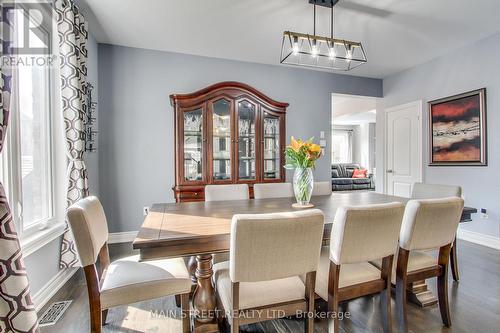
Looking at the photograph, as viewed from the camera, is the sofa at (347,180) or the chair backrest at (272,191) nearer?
the chair backrest at (272,191)

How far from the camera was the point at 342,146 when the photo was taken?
410 inches

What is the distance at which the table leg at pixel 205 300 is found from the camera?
1.53 m


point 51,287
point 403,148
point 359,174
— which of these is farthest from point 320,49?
point 359,174

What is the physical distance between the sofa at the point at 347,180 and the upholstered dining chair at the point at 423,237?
20.6 feet

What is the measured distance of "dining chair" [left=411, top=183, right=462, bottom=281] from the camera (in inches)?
87.2

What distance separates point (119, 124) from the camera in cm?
335

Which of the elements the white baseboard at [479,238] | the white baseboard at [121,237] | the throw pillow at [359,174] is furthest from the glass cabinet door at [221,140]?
the throw pillow at [359,174]

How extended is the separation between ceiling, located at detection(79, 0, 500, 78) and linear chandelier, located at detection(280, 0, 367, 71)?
0.45 feet

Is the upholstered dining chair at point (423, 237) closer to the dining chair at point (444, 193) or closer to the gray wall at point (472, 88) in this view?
the dining chair at point (444, 193)

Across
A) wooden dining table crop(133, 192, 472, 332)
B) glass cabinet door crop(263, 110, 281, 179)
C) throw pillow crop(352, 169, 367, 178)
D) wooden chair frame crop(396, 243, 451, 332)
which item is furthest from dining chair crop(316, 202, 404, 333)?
throw pillow crop(352, 169, 367, 178)

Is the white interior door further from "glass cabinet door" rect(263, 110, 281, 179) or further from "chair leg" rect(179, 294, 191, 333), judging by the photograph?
"chair leg" rect(179, 294, 191, 333)

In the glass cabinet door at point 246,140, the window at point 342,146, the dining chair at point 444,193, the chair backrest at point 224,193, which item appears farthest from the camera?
the window at point 342,146

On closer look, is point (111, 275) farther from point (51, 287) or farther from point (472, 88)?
point (472, 88)

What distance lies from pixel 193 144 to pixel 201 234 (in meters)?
2.11
